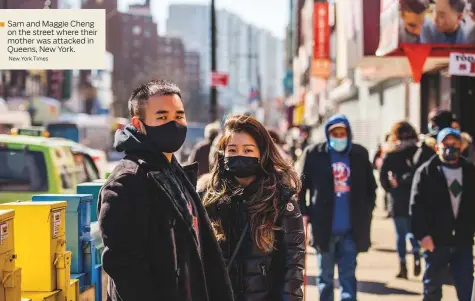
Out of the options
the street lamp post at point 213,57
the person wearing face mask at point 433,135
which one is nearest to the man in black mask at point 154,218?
the person wearing face mask at point 433,135

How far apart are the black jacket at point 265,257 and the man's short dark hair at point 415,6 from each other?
8.04 meters

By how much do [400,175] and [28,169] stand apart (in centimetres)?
461

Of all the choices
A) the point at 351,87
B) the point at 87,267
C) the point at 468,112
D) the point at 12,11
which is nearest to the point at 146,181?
the point at 87,267

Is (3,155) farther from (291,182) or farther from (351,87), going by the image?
(351,87)

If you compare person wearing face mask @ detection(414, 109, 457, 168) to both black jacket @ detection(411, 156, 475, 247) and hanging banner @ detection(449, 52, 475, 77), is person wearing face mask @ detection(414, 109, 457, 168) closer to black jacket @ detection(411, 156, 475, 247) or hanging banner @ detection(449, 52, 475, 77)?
hanging banner @ detection(449, 52, 475, 77)

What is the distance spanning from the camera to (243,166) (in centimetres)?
498

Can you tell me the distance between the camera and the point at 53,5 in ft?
19.8

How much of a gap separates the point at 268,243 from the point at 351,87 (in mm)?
27827

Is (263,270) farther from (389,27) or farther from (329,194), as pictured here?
(389,27)

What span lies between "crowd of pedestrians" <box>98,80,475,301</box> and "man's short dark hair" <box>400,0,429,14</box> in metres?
4.89

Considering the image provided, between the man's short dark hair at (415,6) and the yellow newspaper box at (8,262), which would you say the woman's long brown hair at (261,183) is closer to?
the yellow newspaper box at (8,262)

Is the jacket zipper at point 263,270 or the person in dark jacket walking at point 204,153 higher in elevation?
the person in dark jacket walking at point 204,153

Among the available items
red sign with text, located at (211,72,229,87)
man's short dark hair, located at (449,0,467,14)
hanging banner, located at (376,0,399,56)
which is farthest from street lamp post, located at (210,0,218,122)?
man's short dark hair, located at (449,0,467,14)

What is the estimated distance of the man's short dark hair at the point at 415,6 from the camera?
1231 centimetres
